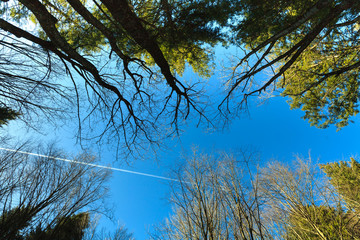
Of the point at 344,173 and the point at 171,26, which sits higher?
the point at 344,173

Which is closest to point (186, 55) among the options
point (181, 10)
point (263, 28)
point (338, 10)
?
point (181, 10)

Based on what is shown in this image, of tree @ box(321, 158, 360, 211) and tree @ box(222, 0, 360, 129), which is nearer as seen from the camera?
tree @ box(222, 0, 360, 129)

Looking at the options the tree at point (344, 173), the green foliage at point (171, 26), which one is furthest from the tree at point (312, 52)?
the tree at point (344, 173)

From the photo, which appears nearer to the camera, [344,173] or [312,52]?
[312,52]

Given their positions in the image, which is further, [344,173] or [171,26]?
[344,173]

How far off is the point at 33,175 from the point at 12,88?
3.36 metres

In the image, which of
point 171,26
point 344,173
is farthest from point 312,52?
point 344,173

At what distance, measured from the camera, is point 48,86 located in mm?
A: 4059

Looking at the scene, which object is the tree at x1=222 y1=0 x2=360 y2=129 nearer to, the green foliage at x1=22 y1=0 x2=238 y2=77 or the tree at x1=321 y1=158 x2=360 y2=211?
the green foliage at x1=22 y1=0 x2=238 y2=77

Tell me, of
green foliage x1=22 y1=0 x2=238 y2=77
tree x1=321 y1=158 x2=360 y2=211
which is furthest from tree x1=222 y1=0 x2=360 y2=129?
tree x1=321 y1=158 x2=360 y2=211

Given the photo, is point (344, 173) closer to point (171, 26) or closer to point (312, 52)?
point (312, 52)

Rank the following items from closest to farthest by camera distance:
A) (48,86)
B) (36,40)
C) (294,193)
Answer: (36,40) → (48,86) → (294,193)

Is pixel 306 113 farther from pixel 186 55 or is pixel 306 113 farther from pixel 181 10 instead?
pixel 181 10

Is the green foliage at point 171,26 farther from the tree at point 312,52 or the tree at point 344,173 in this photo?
the tree at point 344,173
